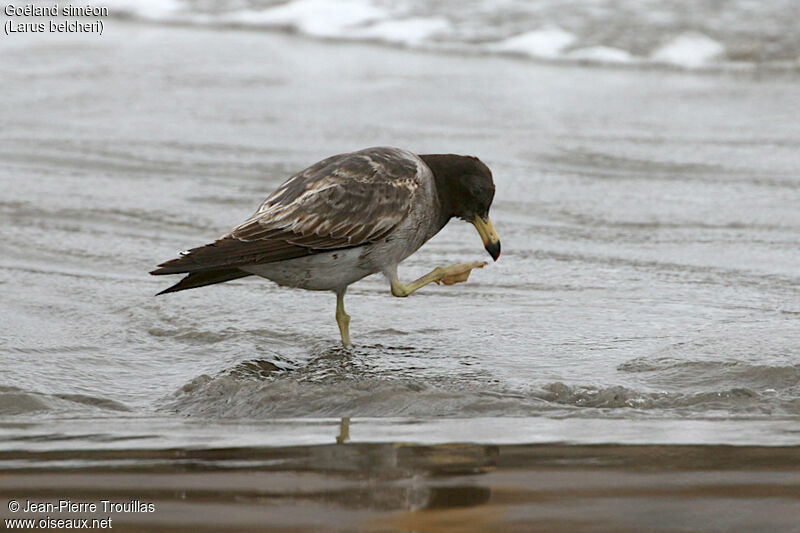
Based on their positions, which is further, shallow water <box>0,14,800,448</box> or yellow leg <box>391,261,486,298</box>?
yellow leg <box>391,261,486,298</box>

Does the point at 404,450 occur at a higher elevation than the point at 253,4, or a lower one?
lower

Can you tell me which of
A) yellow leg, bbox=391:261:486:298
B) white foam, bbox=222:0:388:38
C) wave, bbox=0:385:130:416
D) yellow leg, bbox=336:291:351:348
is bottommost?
wave, bbox=0:385:130:416

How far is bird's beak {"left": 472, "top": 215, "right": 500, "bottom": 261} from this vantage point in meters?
6.48

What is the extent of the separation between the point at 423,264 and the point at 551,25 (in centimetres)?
986

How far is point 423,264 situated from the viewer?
7.91 meters

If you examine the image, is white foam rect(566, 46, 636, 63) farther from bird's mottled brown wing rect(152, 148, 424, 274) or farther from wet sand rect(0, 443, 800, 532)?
wet sand rect(0, 443, 800, 532)

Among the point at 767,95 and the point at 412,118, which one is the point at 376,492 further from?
the point at 767,95

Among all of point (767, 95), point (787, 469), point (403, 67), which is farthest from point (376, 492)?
point (403, 67)

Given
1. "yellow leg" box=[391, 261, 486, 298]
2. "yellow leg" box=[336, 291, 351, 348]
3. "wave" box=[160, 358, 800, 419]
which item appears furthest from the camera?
"yellow leg" box=[391, 261, 486, 298]

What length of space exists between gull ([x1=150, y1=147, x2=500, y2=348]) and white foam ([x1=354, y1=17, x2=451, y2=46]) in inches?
419

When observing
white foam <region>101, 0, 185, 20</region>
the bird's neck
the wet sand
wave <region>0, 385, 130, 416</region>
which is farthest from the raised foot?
white foam <region>101, 0, 185, 20</region>

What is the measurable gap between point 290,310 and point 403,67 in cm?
851

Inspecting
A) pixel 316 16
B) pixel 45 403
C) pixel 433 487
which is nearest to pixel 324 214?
pixel 45 403

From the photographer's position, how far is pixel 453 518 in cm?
361
